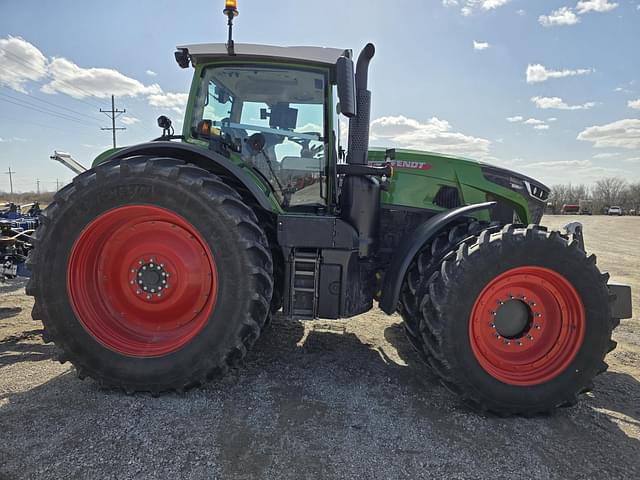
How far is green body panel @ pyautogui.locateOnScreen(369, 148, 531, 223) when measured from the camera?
3.50 m

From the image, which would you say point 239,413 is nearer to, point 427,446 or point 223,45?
point 427,446

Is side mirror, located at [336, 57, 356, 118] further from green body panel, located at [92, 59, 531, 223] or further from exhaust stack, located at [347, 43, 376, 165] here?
green body panel, located at [92, 59, 531, 223]

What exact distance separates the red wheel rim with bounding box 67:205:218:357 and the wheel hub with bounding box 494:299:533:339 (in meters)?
1.95

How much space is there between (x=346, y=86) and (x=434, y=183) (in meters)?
1.35

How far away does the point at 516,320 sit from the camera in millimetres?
2754

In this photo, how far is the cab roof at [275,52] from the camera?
2957 mm

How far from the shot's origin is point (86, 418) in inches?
93.4

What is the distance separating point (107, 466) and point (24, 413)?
83 centimetres

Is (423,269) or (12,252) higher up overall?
(423,269)

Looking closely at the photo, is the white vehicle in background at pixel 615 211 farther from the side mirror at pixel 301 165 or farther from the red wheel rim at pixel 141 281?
the red wheel rim at pixel 141 281

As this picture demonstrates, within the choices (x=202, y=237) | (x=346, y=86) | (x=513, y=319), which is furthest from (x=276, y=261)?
(x=513, y=319)

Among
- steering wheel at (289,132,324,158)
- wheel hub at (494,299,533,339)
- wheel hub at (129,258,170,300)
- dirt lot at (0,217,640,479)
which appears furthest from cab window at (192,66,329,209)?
wheel hub at (494,299,533,339)

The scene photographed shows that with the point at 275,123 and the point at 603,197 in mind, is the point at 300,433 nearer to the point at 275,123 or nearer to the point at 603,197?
the point at 275,123

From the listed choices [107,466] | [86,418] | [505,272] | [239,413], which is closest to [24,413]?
[86,418]
